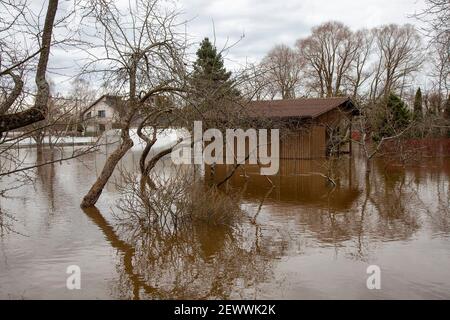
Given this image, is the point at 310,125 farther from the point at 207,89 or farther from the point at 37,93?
the point at 37,93

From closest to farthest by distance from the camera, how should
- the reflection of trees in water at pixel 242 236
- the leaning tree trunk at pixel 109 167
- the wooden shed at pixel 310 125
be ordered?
the reflection of trees in water at pixel 242 236 → the leaning tree trunk at pixel 109 167 → the wooden shed at pixel 310 125

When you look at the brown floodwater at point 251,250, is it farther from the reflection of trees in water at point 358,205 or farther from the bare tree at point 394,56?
the bare tree at point 394,56

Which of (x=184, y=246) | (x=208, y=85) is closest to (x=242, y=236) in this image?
(x=184, y=246)

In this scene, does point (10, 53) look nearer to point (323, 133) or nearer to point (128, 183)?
point (128, 183)

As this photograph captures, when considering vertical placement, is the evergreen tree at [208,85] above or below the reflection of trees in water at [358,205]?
above

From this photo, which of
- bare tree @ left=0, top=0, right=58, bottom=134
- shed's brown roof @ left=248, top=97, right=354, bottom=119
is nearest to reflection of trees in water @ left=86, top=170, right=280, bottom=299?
bare tree @ left=0, top=0, right=58, bottom=134

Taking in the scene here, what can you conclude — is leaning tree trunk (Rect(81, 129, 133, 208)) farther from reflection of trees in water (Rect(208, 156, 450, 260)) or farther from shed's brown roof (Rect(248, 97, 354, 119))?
shed's brown roof (Rect(248, 97, 354, 119))

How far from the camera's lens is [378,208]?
1349cm

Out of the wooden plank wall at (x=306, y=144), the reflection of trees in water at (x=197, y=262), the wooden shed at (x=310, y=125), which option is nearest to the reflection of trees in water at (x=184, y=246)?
the reflection of trees in water at (x=197, y=262)

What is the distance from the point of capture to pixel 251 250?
9219 mm

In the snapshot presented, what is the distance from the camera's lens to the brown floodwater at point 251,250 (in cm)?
705

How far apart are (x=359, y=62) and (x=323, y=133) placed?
28.9m

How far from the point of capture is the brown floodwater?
7051 mm
